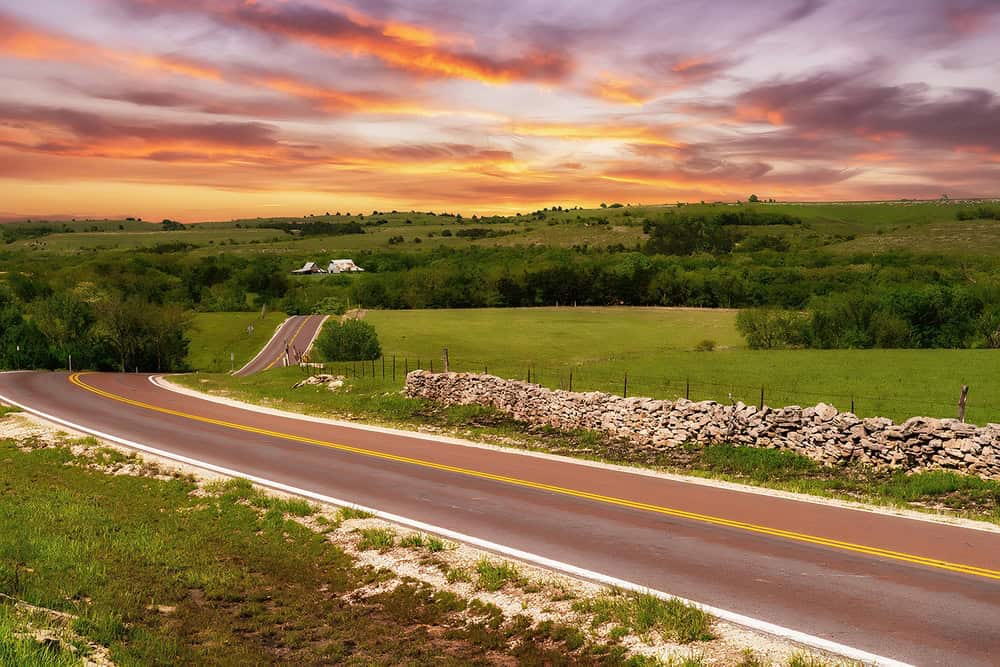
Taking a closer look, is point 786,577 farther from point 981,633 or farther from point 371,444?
point 371,444

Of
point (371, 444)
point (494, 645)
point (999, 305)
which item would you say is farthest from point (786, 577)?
point (999, 305)

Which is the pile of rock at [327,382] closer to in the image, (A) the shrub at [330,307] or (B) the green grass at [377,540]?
(B) the green grass at [377,540]

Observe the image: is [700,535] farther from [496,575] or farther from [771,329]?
[771,329]

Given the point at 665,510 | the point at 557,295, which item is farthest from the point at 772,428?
the point at 557,295

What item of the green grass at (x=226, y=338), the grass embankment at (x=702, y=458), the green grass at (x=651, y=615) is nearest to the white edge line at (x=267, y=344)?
the green grass at (x=226, y=338)

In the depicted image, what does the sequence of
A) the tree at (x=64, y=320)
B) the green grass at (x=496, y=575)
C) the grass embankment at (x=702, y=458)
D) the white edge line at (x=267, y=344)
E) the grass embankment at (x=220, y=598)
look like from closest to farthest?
the grass embankment at (x=220, y=598) → the green grass at (x=496, y=575) → the grass embankment at (x=702, y=458) → the white edge line at (x=267, y=344) → the tree at (x=64, y=320)

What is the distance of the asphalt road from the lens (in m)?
10.9

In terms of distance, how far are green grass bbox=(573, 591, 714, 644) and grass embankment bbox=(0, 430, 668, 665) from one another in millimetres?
685

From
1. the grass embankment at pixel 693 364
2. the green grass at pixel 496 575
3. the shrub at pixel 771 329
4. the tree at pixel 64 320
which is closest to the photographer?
the green grass at pixel 496 575

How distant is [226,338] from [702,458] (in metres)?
110

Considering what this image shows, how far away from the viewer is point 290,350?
100m

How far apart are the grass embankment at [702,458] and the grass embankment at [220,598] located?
11346 millimetres

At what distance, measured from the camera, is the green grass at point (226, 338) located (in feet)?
347

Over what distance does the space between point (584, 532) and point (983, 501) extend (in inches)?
429
